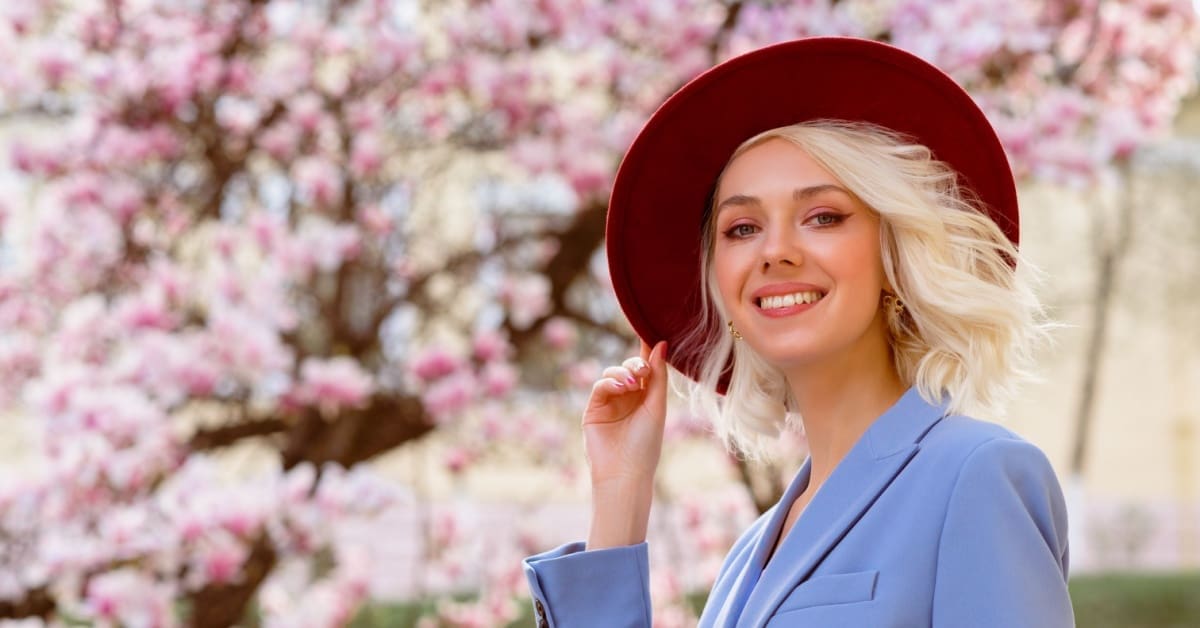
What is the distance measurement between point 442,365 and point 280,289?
1.74ft

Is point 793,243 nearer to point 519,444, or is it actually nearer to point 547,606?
point 547,606

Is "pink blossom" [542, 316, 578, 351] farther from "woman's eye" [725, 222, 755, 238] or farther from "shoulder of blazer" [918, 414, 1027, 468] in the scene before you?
"shoulder of blazer" [918, 414, 1027, 468]

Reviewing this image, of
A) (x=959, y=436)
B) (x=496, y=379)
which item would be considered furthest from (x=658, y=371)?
(x=496, y=379)

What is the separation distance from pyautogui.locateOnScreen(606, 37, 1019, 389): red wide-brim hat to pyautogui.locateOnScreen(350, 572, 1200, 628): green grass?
838 cm

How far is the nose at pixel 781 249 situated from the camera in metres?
1.79

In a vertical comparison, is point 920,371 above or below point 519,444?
above

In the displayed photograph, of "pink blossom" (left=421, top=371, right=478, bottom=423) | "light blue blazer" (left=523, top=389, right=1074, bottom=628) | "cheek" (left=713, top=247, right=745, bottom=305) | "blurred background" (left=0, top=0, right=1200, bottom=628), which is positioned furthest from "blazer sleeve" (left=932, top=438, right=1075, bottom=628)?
"pink blossom" (left=421, top=371, right=478, bottom=423)

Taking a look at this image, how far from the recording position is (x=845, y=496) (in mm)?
1705

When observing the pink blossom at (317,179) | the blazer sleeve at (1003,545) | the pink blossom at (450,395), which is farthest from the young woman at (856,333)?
the pink blossom at (317,179)

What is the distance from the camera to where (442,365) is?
14.0ft

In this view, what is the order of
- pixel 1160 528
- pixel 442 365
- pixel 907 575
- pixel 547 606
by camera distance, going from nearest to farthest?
pixel 907 575 < pixel 547 606 < pixel 442 365 < pixel 1160 528

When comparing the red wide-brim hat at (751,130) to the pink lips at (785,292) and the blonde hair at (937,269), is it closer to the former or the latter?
the blonde hair at (937,269)

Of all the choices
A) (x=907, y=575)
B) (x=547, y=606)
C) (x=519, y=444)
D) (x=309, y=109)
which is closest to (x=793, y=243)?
(x=907, y=575)

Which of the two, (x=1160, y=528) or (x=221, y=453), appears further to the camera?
(x=1160, y=528)
